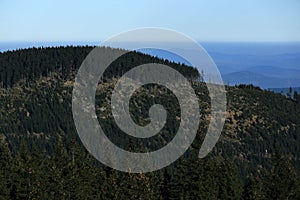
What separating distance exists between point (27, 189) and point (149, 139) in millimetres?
129347

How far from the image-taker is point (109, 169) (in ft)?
207

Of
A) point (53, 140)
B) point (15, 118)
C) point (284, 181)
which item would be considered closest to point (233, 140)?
point (53, 140)

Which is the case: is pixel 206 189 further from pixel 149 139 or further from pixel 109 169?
pixel 149 139

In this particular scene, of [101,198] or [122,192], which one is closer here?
[122,192]

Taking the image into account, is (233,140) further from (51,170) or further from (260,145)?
(51,170)

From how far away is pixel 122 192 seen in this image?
57.4 m

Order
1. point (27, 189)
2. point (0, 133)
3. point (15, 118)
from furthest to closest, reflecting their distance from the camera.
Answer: point (15, 118)
point (0, 133)
point (27, 189)

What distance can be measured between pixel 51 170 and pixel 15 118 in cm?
14145

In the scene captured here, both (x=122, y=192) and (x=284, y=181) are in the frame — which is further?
(x=284, y=181)

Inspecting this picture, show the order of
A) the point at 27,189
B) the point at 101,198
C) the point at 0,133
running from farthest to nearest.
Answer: the point at 0,133
the point at 101,198
the point at 27,189

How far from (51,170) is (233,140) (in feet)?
479

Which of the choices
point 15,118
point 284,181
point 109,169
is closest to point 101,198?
point 109,169

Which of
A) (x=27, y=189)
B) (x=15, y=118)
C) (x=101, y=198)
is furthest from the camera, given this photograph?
(x=15, y=118)

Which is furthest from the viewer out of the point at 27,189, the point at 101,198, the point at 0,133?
the point at 0,133
